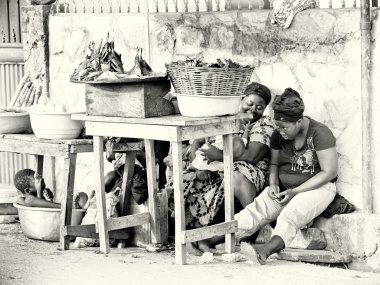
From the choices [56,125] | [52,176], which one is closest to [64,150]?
[56,125]

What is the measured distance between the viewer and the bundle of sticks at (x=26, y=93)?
420 inches

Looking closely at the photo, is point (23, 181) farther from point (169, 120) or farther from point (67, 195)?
point (169, 120)

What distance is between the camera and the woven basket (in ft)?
24.3

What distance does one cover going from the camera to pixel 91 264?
7.84m

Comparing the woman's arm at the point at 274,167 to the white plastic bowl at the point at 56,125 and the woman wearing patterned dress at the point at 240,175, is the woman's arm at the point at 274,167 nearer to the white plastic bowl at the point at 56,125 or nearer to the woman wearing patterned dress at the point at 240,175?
the woman wearing patterned dress at the point at 240,175

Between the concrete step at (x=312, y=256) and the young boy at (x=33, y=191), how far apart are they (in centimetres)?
215

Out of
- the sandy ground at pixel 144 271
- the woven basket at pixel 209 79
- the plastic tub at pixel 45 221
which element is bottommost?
the sandy ground at pixel 144 271

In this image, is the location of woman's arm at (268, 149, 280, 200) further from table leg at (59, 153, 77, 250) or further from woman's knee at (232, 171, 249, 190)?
table leg at (59, 153, 77, 250)

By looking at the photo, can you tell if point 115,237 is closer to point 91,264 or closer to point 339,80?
point 91,264

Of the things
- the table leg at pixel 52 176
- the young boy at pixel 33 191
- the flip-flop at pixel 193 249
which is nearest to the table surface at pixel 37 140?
the young boy at pixel 33 191

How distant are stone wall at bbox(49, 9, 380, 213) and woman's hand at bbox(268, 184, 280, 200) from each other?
1.69 ft

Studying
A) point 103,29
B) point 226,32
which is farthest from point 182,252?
point 103,29

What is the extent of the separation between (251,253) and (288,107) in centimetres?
118

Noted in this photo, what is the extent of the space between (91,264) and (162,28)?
2642mm
